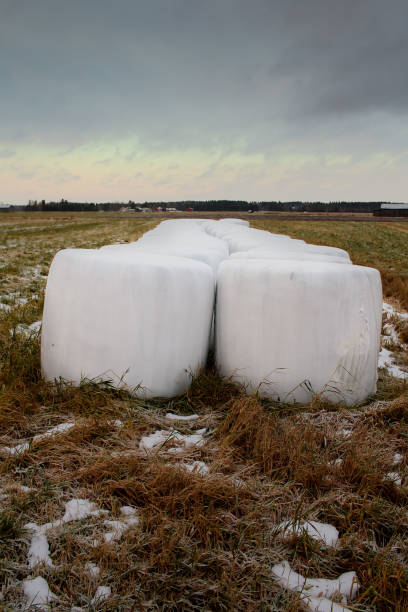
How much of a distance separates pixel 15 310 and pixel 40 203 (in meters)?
99.3

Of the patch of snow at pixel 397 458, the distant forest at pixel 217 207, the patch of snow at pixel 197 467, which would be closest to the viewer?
the patch of snow at pixel 197 467

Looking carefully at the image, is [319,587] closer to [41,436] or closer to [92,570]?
[92,570]

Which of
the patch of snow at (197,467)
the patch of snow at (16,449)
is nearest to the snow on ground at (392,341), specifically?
the patch of snow at (197,467)

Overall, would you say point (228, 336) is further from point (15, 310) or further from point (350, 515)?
point (15, 310)

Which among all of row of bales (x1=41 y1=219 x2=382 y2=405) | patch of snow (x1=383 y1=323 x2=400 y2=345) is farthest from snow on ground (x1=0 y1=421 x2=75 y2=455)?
patch of snow (x1=383 y1=323 x2=400 y2=345)

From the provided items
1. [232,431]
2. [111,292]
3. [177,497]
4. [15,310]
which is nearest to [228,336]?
[232,431]

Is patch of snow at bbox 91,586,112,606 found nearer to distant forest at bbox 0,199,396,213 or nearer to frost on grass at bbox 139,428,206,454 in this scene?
frost on grass at bbox 139,428,206,454

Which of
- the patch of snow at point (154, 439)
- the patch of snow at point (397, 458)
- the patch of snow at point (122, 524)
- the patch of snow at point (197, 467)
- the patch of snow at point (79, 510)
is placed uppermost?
the patch of snow at point (154, 439)

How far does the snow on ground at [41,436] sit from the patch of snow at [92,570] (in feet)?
2.36

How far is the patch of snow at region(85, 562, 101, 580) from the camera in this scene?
116 cm

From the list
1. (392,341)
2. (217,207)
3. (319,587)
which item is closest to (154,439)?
(319,587)

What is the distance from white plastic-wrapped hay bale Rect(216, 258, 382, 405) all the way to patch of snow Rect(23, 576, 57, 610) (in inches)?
57.6

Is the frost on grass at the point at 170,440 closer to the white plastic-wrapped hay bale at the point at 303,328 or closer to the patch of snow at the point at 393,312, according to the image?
the white plastic-wrapped hay bale at the point at 303,328

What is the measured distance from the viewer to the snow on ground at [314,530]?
4.37 feet
